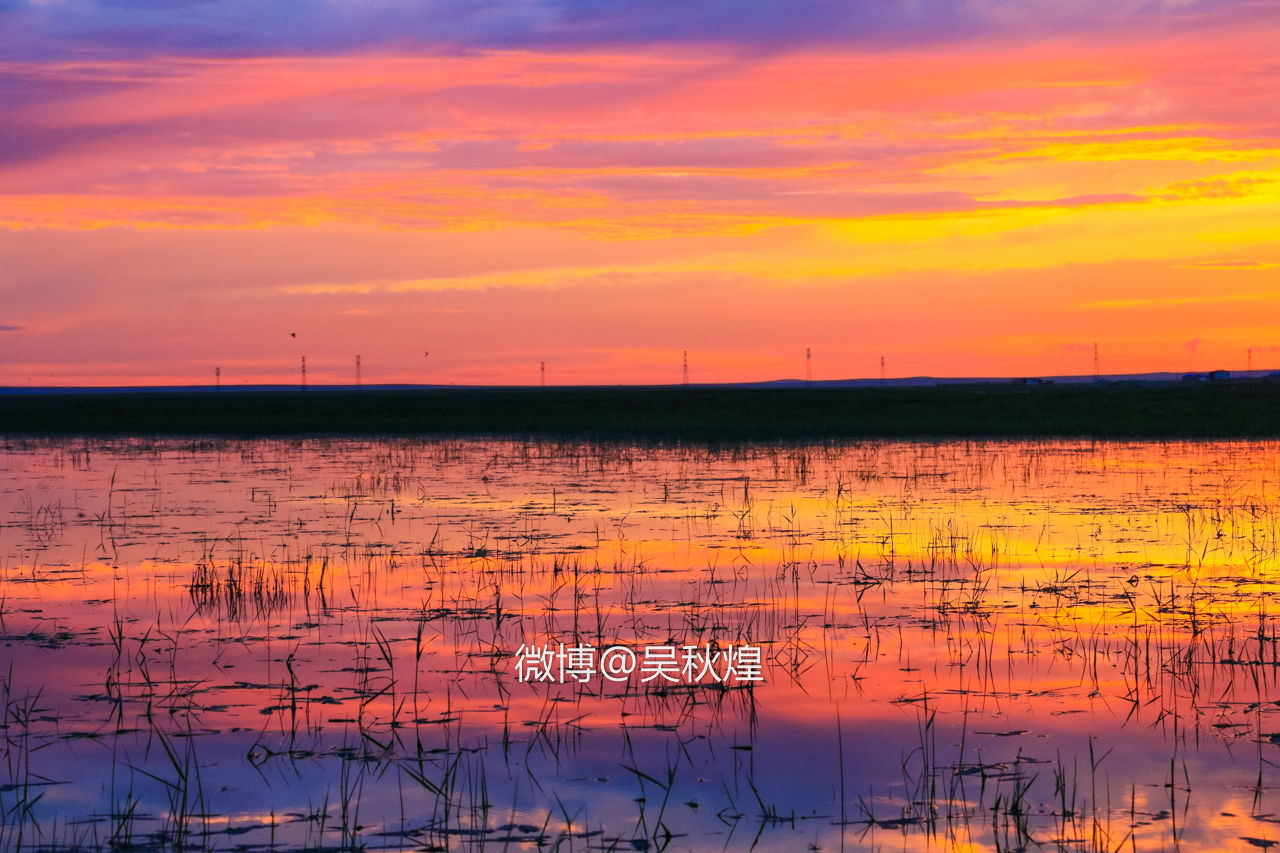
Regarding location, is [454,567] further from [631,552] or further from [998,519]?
[998,519]

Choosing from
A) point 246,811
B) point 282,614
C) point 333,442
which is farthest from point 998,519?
point 333,442

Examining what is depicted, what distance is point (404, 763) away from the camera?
806cm

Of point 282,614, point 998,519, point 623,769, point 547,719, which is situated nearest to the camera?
point 623,769

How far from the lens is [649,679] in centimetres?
1009

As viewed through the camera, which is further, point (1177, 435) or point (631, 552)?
point (1177, 435)

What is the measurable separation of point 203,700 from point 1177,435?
40038 mm

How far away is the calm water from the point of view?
7.12 meters

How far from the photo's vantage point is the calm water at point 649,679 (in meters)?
7.12

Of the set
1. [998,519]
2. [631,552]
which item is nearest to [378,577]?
[631,552]

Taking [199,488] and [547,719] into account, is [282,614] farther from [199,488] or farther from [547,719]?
[199,488]

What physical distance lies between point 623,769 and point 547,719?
1242mm

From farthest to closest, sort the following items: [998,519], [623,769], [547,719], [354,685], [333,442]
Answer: [333,442]
[998,519]
[354,685]
[547,719]
[623,769]

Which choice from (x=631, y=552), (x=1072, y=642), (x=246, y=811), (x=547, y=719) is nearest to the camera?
(x=246, y=811)

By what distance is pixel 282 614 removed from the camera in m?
13.1
